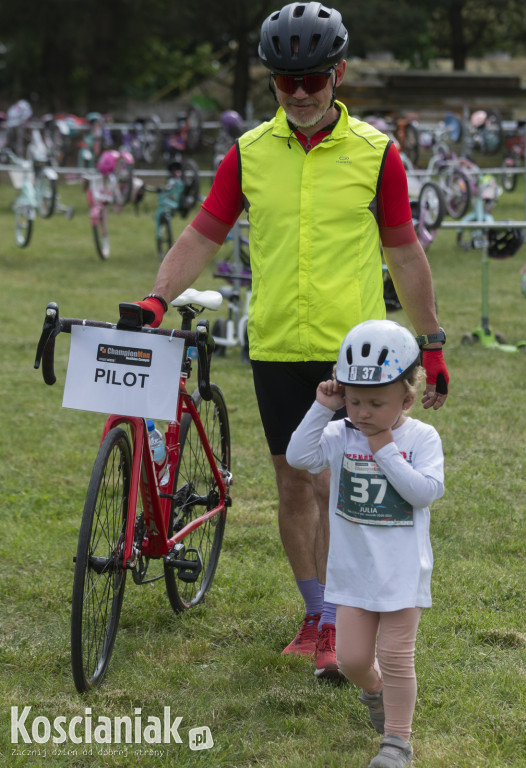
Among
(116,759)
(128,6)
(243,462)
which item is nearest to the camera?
(116,759)

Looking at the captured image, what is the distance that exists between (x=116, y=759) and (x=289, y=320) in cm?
153

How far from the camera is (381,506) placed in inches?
118

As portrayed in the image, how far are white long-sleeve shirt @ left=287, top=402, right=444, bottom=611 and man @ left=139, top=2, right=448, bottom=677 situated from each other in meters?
0.60

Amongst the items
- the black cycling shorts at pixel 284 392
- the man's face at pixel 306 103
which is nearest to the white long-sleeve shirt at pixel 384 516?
the black cycling shorts at pixel 284 392

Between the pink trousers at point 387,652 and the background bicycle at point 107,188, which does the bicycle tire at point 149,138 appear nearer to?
the background bicycle at point 107,188

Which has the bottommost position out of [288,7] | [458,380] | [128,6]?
[458,380]

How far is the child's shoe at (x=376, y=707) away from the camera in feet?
10.6

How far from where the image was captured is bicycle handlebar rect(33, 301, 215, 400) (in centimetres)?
339

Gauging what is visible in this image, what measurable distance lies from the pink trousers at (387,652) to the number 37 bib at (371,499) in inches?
10.5

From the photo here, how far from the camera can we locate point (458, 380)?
844 centimetres

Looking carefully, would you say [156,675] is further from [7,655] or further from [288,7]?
[288,7]

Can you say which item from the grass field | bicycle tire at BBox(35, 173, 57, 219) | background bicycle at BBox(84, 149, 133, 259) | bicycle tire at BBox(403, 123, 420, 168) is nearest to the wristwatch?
the grass field

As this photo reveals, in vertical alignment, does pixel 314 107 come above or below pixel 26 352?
above

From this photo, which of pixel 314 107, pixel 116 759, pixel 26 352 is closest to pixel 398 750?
pixel 116 759
